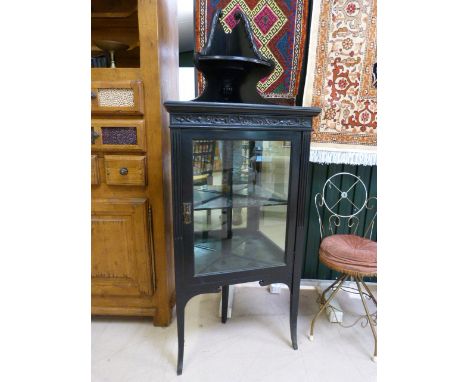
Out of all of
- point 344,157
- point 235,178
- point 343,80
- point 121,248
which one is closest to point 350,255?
point 344,157

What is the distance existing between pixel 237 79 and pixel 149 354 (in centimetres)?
131

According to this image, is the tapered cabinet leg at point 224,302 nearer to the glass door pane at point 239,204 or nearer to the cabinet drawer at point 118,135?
the glass door pane at point 239,204

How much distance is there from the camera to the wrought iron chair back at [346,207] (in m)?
1.55

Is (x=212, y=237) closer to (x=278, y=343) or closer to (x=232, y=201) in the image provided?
(x=232, y=201)

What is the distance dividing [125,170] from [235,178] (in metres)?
0.49

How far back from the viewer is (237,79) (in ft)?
3.93

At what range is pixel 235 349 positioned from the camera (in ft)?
4.05

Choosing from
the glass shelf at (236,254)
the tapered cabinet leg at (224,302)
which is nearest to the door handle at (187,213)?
the glass shelf at (236,254)

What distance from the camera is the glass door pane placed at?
1.04m

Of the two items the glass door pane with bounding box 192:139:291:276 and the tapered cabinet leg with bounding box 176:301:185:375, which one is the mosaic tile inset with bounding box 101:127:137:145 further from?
the tapered cabinet leg with bounding box 176:301:185:375

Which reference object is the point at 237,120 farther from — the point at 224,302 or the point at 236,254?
the point at 224,302

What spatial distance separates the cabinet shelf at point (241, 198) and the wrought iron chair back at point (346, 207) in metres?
0.51
